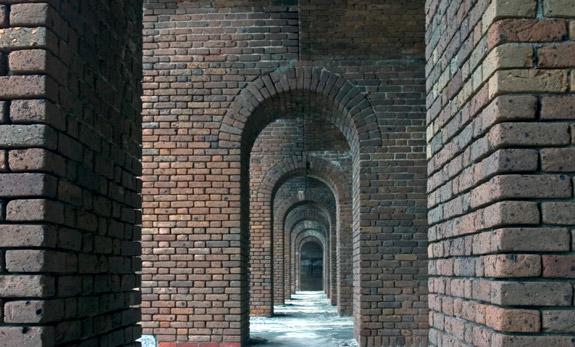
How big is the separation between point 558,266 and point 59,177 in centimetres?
199

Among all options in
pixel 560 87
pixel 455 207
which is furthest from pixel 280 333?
pixel 560 87

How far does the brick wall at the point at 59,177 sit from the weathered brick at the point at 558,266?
1883mm

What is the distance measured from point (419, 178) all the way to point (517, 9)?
6360 millimetres

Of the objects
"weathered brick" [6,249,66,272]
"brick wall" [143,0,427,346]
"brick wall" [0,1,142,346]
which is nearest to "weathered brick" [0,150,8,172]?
"brick wall" [0,1,142,346]

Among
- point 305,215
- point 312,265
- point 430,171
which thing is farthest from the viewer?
point 312,265

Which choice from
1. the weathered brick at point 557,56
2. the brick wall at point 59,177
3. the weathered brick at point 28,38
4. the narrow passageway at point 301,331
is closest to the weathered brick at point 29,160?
the brick wall at point 59,177

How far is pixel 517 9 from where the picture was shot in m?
2.42

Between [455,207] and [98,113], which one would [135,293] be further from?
[455,207]

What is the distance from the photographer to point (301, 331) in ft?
37.6

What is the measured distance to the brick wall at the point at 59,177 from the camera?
2473 mm

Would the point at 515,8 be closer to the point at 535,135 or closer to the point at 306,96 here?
the point at 535,135

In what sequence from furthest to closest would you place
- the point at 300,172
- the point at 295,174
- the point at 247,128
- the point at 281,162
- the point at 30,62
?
the point at 295,174 < the point at 300,172 < the point at 281,162 < the point at 247,128 < the point at 30,62

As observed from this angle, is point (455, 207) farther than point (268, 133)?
No

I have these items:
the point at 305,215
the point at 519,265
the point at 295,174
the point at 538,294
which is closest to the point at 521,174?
the point at 519,265
